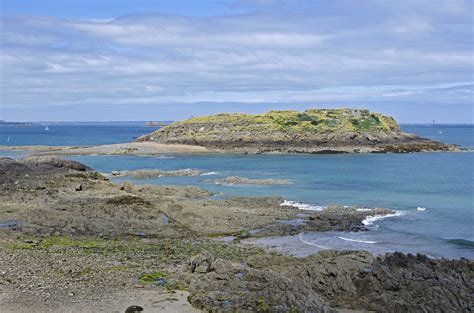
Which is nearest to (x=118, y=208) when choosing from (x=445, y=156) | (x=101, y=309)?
(x=101, y=309)

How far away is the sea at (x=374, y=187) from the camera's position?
29.2 metres

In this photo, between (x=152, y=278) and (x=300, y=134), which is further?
(x=300, y=134)

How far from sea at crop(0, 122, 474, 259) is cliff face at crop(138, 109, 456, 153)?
8322mm

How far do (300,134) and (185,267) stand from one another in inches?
3368

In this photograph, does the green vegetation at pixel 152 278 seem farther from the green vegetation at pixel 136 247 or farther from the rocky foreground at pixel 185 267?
the green vegetation at pixel 136 247

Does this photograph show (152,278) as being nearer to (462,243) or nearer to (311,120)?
(462,243)

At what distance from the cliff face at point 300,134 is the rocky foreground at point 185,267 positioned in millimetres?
66097

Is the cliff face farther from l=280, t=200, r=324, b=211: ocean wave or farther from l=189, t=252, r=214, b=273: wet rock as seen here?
l=189, t=252, r=214, b=273: wet rock

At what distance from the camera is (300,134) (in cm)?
10400

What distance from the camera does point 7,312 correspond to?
15.4 meters

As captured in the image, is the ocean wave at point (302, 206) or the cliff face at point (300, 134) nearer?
the ocean wave at point (302, 206)

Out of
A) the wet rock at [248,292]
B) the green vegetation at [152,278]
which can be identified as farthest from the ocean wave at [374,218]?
the green vegetation at [152,278]

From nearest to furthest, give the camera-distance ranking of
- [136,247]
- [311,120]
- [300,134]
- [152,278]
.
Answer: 1. [152,278]
2. [136,247]
3. [300,134]
4. [311,120]

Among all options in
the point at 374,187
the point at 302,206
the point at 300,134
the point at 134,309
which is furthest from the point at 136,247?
the point at 300,134
